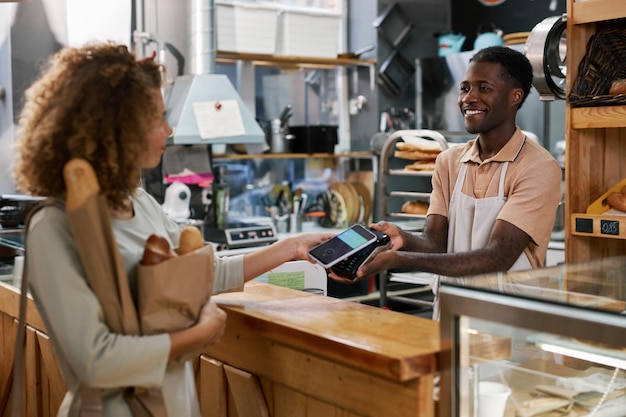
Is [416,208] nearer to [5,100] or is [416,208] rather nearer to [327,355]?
[5,100]

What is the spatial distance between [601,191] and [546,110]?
104 inches

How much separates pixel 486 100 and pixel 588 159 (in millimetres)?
629

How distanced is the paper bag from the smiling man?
2.97 ft

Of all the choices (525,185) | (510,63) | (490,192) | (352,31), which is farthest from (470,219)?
(352,31)

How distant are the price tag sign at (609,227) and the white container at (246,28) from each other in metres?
3.45

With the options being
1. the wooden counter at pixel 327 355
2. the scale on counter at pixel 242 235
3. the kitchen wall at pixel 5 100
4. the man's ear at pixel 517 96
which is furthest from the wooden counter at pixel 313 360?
the kitchen wall at pixel 5 100

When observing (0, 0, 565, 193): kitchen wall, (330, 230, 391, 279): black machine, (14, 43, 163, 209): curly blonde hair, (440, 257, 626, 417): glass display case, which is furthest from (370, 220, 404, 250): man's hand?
(0, 0, 565, 193): kitchen wall

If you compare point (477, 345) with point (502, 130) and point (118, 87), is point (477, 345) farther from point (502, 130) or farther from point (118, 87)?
point (502, 130)

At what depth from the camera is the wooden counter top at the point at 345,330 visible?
5.12 feet

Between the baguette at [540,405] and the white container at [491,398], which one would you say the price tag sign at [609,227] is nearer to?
the baguette at [540,405]

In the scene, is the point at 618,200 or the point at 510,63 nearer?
the point at 510,63

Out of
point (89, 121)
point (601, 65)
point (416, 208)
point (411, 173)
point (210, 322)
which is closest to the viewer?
point (89, 121)

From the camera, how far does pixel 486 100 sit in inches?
104

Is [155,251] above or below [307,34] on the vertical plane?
below
